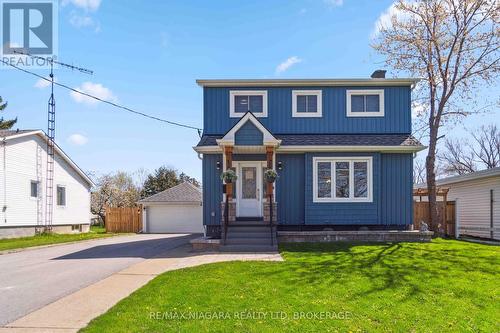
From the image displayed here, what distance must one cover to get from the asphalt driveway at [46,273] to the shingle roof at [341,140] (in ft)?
18.6

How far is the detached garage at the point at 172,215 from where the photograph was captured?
29016mm

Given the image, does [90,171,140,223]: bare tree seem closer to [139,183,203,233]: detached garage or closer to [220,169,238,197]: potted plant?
[139,183,203,233]: detached garage

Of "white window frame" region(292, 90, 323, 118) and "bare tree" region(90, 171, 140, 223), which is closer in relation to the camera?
"white window frame" region(292, 90, 323, 118)

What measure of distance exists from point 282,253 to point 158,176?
3187 centimetres

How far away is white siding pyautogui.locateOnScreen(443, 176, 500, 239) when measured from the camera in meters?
18.8

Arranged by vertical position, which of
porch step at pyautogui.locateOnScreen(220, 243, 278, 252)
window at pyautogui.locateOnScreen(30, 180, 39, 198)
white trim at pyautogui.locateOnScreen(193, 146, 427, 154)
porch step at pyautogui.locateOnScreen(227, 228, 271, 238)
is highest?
white trim at pyautogui.locateOnScreen(193, 146, 427, 154)

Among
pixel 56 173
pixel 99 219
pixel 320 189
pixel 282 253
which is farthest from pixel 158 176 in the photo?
pixel 282 253

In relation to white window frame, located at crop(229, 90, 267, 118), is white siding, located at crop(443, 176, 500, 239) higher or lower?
lower

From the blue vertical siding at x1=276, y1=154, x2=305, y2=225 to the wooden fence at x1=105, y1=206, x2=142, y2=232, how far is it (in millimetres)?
17103

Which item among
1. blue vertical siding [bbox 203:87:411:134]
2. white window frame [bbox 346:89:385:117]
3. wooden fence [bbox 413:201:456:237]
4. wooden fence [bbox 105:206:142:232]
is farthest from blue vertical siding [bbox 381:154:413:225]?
wooden fence [bbox 105:206:142:232]

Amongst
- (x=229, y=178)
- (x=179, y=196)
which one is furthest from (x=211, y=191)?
(x=179, y=196)

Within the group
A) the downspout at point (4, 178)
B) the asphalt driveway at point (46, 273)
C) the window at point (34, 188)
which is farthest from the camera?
the window at point (34, 188)

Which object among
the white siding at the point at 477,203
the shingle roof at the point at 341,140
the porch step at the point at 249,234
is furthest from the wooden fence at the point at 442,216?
the porch step at the point at 249,234

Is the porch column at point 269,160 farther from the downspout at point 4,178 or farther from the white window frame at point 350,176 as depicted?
the downspout at point 4,178
